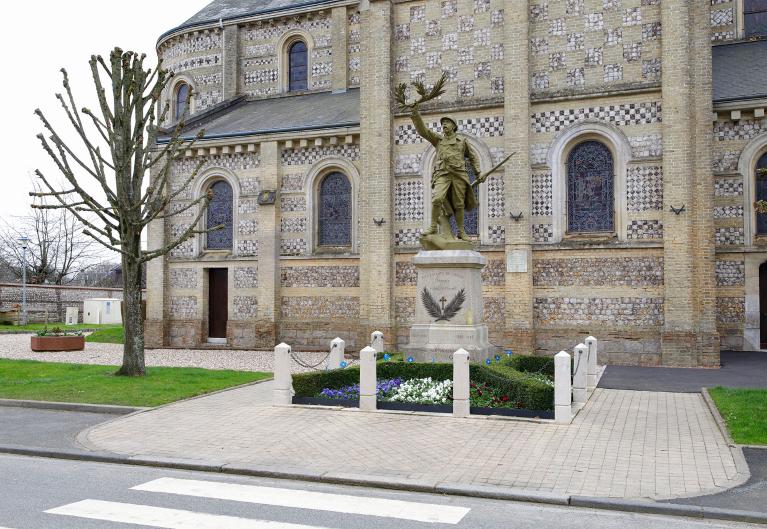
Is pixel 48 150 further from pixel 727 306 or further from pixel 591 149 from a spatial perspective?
pixel 727 306

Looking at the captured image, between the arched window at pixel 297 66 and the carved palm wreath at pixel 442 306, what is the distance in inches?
672

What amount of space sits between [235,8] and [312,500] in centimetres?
2849

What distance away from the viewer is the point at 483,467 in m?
Answer: 7.78

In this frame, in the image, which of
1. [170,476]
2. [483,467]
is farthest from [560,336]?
[170,476]

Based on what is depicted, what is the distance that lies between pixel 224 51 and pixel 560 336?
18.8 meters

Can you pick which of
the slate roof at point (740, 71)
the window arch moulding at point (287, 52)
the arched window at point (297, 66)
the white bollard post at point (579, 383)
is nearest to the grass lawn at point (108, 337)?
the window arch moulding at point (287, 52)

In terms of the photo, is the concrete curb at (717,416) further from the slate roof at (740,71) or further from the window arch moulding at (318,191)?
the window arch moulding at (318,191)

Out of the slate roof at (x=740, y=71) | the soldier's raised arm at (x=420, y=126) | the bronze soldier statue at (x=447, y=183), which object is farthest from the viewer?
the slate roof at (x=740, y=71)

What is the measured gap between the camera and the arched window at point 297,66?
1108 inches

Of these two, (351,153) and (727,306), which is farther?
(351,153)

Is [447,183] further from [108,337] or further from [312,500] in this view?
[108,337]

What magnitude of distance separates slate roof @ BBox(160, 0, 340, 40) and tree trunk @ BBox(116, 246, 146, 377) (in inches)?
619

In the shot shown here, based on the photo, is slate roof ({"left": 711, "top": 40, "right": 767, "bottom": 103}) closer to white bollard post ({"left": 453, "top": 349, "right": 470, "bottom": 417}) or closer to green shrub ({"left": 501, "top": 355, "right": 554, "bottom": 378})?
green shrub ({"left": 501, "top": 355, "right": 554, "bottom": 378})

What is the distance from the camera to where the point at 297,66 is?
92.8 feet
